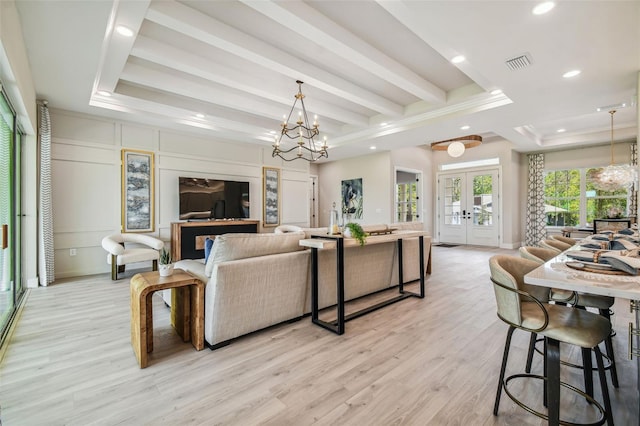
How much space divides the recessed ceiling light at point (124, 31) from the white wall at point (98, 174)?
2.98 m

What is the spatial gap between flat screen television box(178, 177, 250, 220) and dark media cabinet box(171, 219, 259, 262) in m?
0.33

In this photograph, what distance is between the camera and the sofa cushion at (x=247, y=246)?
7.80ft

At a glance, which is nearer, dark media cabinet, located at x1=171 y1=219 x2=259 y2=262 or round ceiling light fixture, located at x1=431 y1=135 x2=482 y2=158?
dark media cabinet, located at x1=171 y1=219 x2=259 y2=262

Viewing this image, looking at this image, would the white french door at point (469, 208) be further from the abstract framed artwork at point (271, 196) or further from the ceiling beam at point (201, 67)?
the ceiling beam at point (201, 67)

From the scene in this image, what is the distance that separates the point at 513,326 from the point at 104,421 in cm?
226

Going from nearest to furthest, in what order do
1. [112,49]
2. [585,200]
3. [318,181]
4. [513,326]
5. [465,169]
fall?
1. [513,326]
2. [112,49]
3. [585,200]
4. [465,169]
5. [318,181]

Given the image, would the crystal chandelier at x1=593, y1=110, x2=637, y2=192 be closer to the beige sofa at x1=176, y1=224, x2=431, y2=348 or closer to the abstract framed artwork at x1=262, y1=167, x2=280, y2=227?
the beige sofa at x1=176, y1=224, x2=431, y2=348

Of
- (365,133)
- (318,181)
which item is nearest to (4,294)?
(365,133)

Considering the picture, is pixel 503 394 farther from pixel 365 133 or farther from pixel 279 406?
pixel 365 133

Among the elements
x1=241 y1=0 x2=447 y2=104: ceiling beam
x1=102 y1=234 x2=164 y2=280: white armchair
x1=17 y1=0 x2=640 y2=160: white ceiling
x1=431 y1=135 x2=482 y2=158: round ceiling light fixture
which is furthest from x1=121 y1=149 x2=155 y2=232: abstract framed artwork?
x1=431 y1=135 x2=482 y2=158: round ceiling light fixture

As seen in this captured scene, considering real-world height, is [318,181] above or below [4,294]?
above

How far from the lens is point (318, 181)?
33.2ft

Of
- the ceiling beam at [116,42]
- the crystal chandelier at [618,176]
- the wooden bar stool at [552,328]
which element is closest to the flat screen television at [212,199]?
the ceiling beam at [116,42]

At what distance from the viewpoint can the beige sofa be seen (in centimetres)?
232
